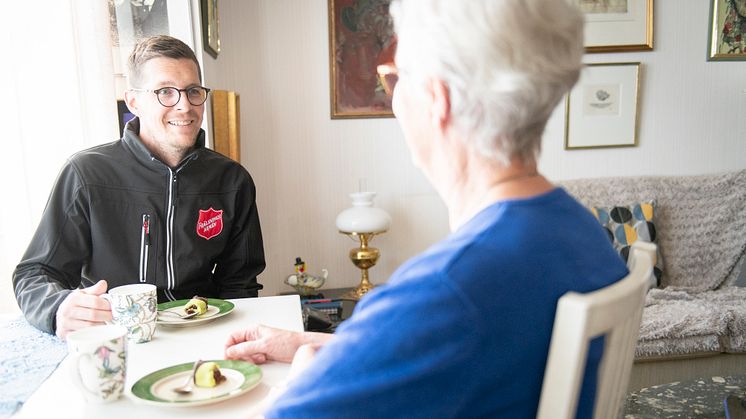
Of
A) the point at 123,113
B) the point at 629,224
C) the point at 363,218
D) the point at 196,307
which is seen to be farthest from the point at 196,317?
the point at 629,224

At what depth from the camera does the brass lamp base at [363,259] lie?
318 centimetres

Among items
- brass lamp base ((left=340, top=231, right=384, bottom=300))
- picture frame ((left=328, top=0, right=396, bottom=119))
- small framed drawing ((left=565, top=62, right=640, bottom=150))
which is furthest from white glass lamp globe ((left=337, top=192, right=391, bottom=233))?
small framed drawing ((left=565, top=62, right=640, bottom=150))

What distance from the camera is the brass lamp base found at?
125 inches

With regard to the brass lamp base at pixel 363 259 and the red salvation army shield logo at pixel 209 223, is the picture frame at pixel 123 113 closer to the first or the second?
the red salvation army shield logo at pixel 209 223

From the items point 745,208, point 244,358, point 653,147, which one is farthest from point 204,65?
point 745,208

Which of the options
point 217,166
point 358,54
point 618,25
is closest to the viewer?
point 217,166

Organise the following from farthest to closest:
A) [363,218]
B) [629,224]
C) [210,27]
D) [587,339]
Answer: [629,224]
[363,218]
[210,27]
[587,339]

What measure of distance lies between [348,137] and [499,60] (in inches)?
108

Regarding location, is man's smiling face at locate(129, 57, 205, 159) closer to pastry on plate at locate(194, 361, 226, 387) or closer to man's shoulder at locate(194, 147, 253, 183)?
man's shoulder at locate(194, 147, 253, 183)

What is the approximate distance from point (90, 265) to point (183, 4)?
1093mm

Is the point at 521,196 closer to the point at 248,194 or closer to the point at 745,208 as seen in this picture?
the point at 248,194

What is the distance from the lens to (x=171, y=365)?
0.98 metres

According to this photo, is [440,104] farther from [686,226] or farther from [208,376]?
[686,226]

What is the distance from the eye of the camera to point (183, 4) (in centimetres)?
222
